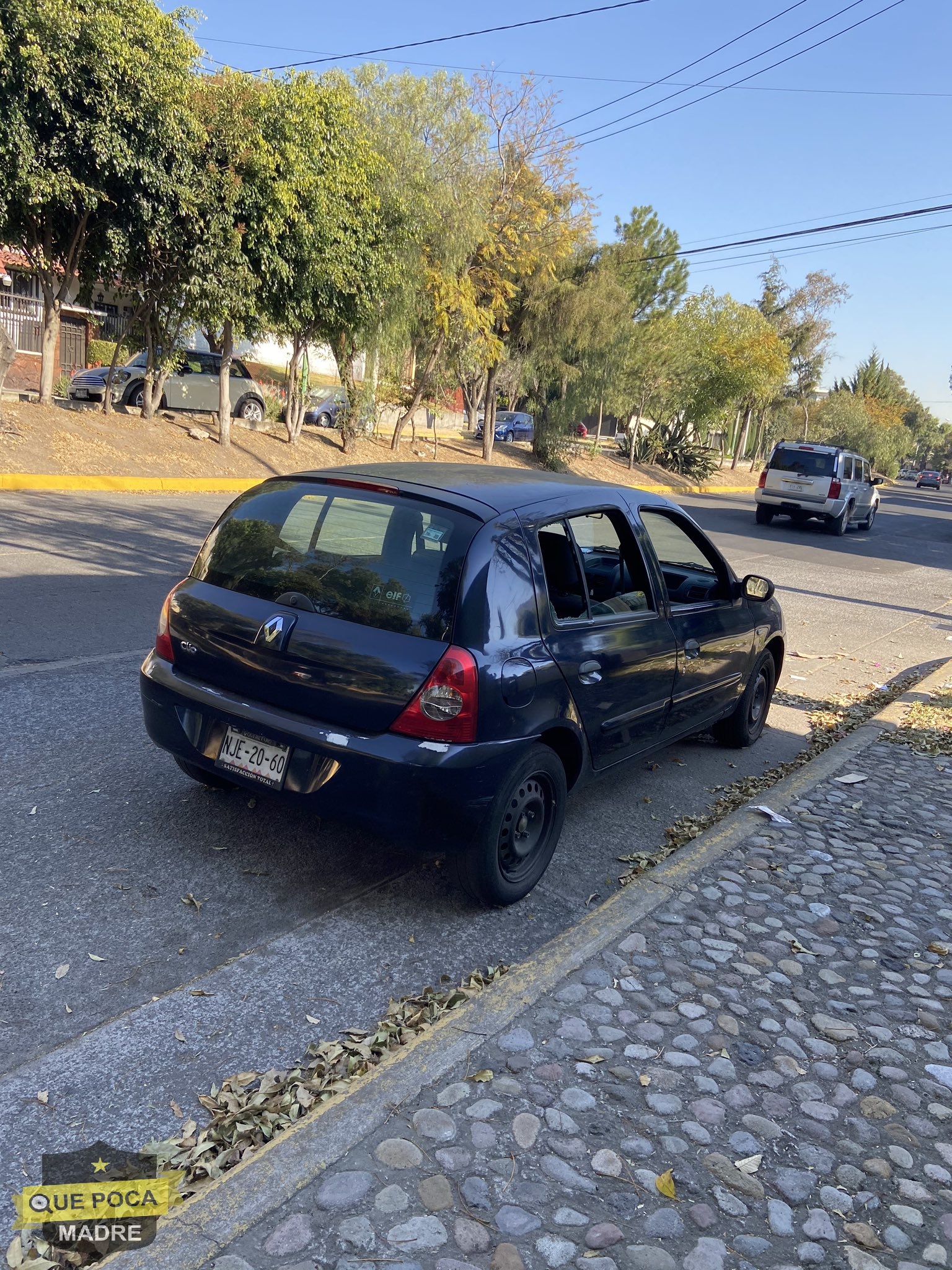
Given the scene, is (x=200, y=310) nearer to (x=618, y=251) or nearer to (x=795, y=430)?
(x=618, y=251)

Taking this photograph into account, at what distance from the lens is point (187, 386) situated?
968 inches

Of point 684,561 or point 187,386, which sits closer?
point 684,561

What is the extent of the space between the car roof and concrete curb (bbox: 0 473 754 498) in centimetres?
891

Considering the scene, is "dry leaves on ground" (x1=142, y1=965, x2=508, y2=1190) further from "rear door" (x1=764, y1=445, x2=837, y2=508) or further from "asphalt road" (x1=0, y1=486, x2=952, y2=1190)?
"rear door" (x1=764, y1=445, x2=837, y2=508)

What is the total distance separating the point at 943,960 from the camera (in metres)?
3.77

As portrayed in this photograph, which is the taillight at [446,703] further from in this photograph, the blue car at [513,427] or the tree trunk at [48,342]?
the blue car at [513,427]

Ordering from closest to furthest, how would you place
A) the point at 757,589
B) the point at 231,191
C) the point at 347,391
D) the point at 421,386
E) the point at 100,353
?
the point at 757,589 < the point at 231,191 < the point at 347,391 < the point at 421,386 < the point at 100,353

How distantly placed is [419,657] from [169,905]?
4.26ft

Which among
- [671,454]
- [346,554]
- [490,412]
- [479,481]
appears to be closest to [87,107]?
[479,481]

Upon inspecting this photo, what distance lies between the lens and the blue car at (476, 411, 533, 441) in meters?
41.6

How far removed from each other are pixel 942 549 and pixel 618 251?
13.9 meters

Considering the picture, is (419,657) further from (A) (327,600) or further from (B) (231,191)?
(B) (231,191)

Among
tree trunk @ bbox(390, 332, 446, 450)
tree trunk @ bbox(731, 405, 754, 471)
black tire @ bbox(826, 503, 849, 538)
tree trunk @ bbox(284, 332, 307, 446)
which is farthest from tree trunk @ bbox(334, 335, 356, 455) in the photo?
tree trunk @ bbox(731, 405, 754, 471)

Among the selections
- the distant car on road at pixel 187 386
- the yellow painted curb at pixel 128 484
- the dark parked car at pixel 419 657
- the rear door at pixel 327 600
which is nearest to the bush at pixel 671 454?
the distant car on road at pixel 187 386
